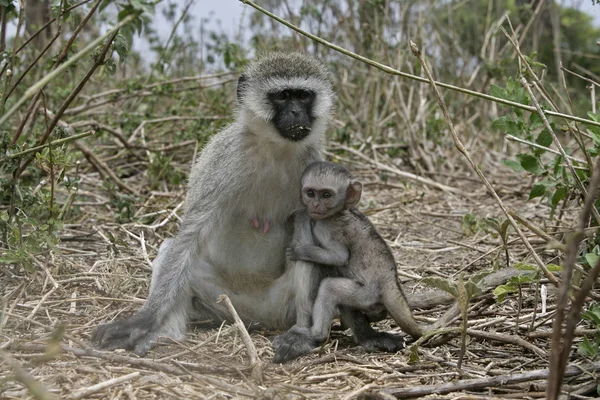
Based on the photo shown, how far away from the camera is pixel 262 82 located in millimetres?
5070

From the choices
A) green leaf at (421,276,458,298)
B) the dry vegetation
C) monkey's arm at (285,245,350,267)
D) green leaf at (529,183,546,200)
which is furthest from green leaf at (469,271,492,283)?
green leaf at (529,183,546,200)

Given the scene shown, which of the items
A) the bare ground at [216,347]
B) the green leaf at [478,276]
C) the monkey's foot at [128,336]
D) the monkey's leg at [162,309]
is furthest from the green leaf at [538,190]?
the monkey's foot at [128,336]

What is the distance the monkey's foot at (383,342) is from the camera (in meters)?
4.38

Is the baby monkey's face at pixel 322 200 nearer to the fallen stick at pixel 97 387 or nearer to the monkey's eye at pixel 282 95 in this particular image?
the monkey's eye at pixel 282 95

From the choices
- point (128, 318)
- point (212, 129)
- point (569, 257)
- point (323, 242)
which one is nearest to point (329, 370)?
point (323, 242)

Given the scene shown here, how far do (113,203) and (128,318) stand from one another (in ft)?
8.08

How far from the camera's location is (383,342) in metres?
4.41

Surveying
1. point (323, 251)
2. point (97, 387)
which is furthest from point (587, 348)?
point (97, 387)

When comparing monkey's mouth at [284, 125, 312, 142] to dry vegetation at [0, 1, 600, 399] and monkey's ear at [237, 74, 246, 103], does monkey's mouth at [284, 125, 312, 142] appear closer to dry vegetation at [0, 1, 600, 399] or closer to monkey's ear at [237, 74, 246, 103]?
monkey's ear at [237, 74, 246, 103]

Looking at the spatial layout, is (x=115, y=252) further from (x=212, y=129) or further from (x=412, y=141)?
(x=412, y=141)

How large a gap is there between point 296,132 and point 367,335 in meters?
1.44

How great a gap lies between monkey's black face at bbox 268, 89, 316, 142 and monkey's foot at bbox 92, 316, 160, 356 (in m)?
1.58

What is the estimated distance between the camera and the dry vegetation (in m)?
3.62

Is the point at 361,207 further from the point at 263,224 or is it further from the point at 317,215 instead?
the point at 317,215
